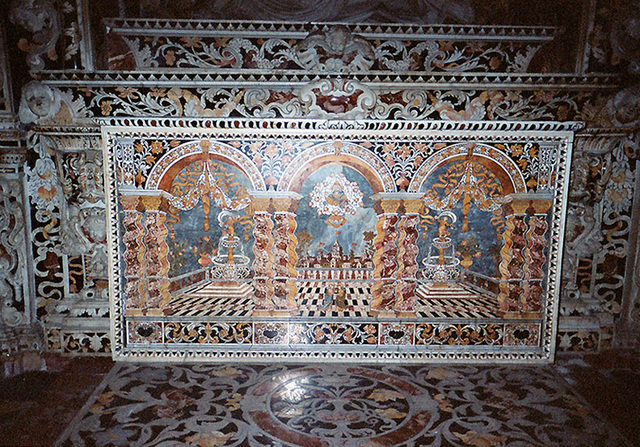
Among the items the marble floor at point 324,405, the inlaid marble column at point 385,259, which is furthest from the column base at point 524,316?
the inlaid marble column at point 385,259

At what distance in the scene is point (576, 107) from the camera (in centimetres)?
337

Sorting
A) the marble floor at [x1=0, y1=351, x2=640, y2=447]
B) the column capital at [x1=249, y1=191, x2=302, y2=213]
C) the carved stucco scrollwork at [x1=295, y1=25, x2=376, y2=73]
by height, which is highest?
the carved stucco scrollwork at [x1=295, y1=25, x2=376, y2=73]

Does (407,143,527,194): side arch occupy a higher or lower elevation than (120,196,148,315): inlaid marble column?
higher

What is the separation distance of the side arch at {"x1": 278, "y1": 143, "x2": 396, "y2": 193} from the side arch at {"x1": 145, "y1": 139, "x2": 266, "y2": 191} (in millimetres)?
264

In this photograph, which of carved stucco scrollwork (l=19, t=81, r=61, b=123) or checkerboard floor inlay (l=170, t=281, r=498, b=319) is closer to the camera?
carved stucco scrollwork (l=19, t=81, r=61, b=123)

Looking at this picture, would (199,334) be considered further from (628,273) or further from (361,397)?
(628,273)

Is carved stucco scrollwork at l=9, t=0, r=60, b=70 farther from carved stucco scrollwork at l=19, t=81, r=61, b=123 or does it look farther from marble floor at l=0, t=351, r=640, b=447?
marble floor at l=0, t=351, r=640, b=447

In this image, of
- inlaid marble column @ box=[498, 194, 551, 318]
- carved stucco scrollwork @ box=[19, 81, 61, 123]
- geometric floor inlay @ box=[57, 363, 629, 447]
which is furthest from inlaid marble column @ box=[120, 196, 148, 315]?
inlaid marble column @ box=[498, 194, 551, 318]

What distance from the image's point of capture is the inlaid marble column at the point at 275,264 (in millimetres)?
3619

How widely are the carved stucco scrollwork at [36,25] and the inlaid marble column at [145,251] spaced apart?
133 cm

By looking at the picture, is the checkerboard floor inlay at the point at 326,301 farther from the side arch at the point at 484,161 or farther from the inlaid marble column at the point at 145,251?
the side arch at the point at 484,161

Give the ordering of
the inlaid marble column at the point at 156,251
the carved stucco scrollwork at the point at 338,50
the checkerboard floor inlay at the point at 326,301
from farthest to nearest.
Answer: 1. the checkerboard floor inlay at the point at 326,301
2. the inlaid marble column at the point at 156,251
3. the carved stucco scrollwork at the point at 338,50

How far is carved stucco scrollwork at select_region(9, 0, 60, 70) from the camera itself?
3238mm

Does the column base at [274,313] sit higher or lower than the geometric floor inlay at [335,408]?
higher
